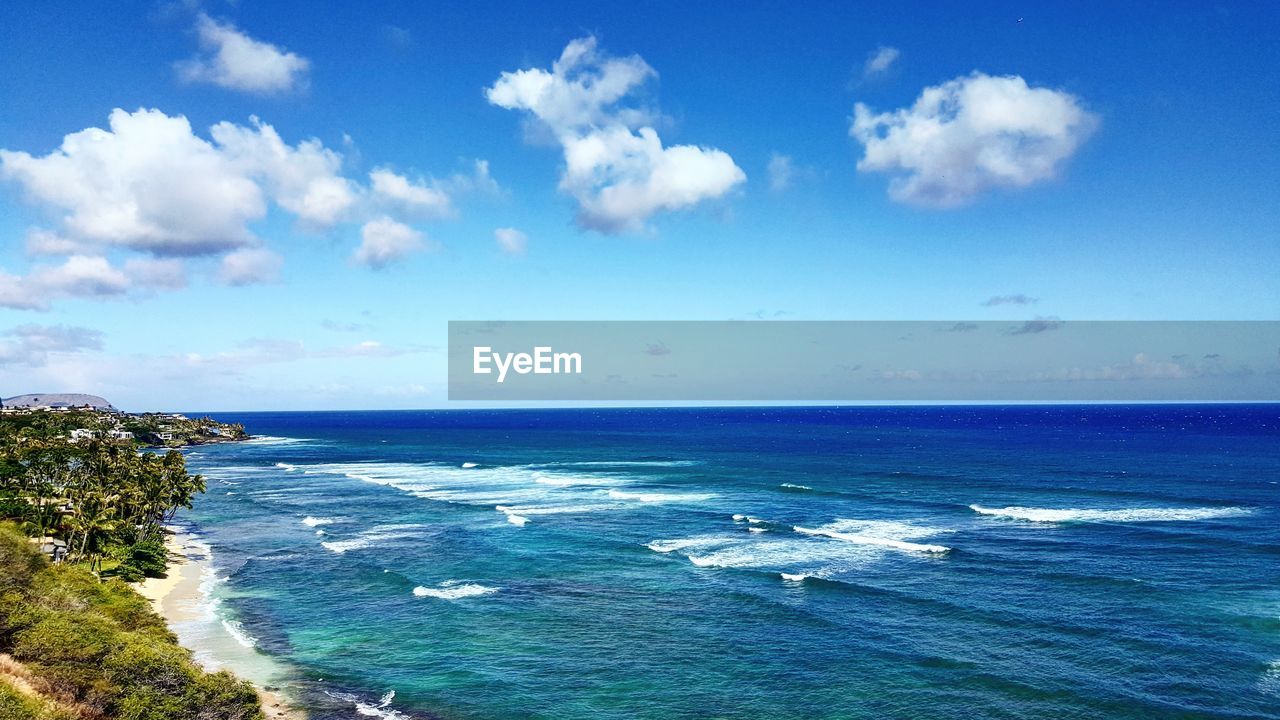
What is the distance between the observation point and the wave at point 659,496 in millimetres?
92312

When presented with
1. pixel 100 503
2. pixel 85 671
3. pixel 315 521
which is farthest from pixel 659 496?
pixel 85 671

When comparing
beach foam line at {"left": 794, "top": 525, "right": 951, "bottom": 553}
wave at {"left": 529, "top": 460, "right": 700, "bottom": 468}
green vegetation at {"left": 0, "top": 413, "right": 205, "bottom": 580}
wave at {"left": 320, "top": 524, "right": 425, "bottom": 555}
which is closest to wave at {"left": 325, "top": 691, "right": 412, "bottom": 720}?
green vegetation at {"left": 0, "top": 413, "right": 205, "bottom": 580}

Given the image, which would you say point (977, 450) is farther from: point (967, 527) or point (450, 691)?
point (450, 691)

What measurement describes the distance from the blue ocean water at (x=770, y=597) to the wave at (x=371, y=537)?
501 millimetres

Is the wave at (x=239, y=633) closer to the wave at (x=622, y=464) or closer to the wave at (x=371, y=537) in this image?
the wave at (x=371, y=537)

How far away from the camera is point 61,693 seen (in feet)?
88.0

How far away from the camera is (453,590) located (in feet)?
177

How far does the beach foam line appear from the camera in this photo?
62.6m

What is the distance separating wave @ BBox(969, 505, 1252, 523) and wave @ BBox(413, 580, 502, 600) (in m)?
54.2

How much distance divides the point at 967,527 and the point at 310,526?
66984mm

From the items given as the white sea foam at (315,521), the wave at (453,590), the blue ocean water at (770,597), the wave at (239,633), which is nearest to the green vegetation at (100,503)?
the blue ocean water at (770,597)

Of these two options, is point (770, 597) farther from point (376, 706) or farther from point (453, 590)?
point (376, 706)

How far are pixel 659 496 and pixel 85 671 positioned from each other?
7082cm

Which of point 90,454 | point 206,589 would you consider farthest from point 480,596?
point 90,454
